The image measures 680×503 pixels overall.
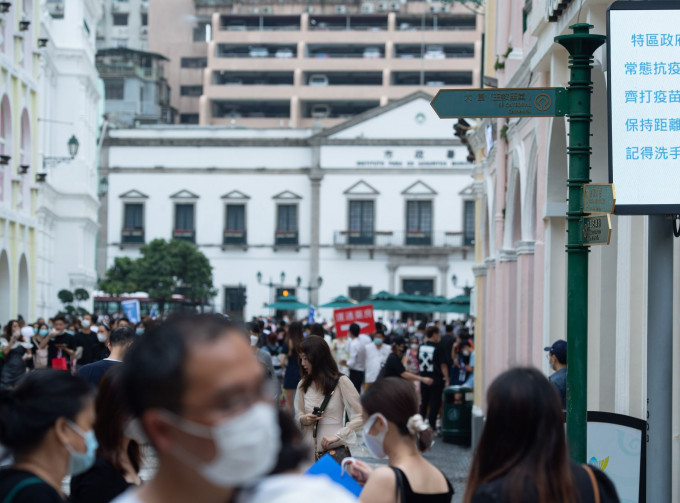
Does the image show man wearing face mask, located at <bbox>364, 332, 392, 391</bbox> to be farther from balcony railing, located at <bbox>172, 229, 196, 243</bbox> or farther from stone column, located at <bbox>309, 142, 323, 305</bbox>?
balcony railing, located at <bbox>172, 229, 196, 243</bbox>

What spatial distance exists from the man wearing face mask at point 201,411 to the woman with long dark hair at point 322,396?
20.6 feet

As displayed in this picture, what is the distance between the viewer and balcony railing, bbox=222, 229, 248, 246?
210 feet

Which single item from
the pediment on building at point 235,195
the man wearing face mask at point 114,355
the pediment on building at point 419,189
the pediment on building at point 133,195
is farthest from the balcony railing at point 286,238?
the man wearing face mask at point 114,355

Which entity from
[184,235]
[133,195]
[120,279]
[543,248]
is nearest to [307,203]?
[184,235]

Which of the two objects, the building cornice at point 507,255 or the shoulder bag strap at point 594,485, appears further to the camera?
the building cornice at point 507,255

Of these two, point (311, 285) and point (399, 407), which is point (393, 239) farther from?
point (399, 407)

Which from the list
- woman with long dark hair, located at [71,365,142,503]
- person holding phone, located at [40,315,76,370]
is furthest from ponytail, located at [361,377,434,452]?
person holding phone, located at [40,315,76,370]

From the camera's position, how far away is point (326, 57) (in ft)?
251

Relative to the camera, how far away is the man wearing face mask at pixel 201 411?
2215 mm

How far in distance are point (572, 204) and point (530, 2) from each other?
7707 mm

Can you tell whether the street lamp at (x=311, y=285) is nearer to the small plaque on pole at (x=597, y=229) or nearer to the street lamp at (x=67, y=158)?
the street lamp at (x=67, y=158)

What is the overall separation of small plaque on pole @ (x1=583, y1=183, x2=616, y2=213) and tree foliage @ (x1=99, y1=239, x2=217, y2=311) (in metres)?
45.5

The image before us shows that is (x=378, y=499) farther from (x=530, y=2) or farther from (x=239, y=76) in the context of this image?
(x=239, y=76)

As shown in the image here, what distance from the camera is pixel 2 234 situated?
28672 mm
